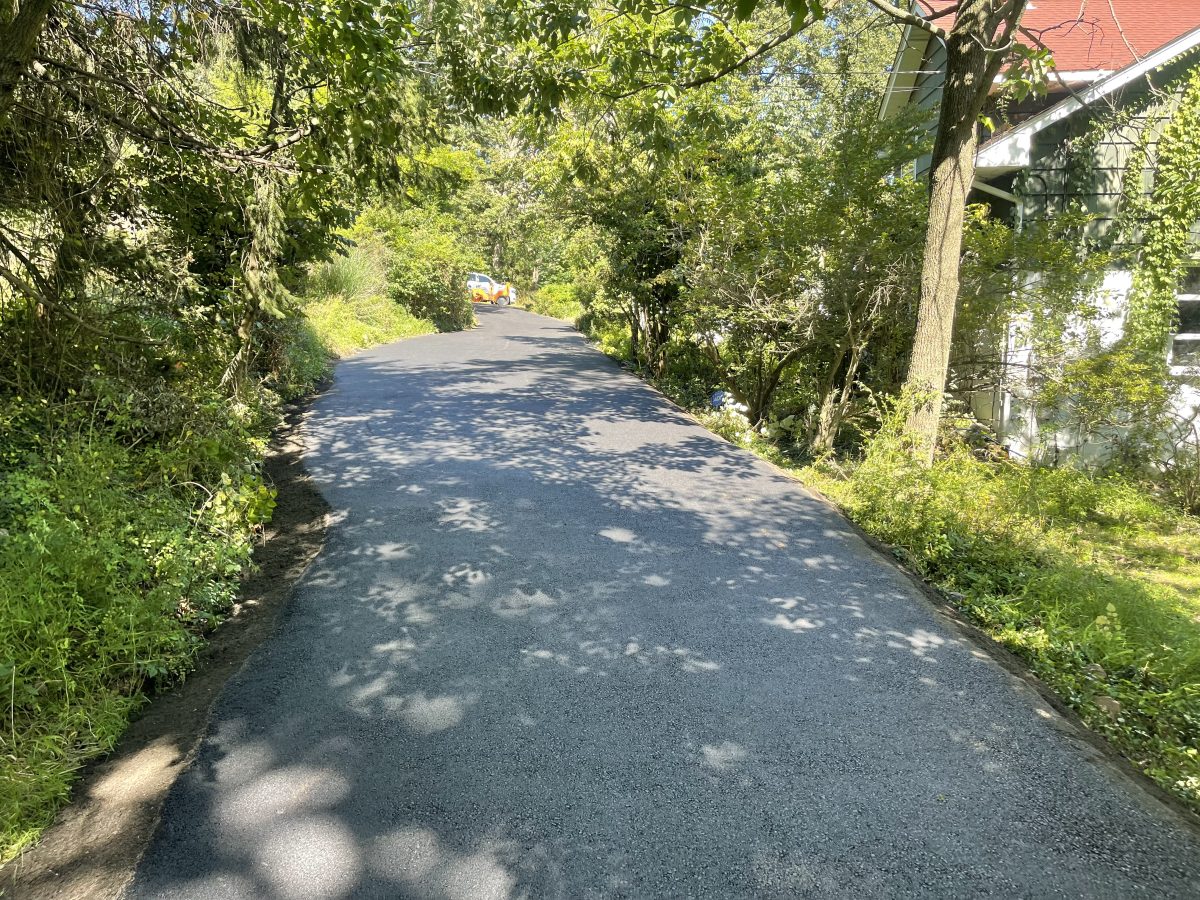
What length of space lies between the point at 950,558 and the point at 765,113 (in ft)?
57.9

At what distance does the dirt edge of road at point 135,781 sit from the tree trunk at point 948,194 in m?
5.81

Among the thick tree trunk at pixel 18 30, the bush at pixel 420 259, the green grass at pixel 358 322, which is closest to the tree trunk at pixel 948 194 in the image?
the thick tree trunk at pixel 18 30

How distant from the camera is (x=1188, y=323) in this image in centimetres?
1098

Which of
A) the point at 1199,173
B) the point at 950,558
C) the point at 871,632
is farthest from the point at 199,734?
the point at 1199,173

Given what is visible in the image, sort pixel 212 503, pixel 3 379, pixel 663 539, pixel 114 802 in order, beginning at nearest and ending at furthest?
pixel 114 802, pixel 3 379, pixel 212 503, pixel 663 539

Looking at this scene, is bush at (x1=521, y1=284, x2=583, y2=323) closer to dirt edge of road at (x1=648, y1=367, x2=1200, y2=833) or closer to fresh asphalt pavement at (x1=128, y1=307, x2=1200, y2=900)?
dirt edge of road at (x1=648, y1=367, x2=1200, y2=833)

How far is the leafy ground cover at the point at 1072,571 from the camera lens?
13.9 ft

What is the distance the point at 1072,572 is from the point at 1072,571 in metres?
0.03

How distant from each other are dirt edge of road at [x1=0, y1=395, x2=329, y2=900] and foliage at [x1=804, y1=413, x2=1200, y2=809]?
15.1ft

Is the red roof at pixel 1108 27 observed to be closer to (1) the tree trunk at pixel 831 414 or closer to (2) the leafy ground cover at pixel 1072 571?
(1) the tree trunk at pixel 831 414

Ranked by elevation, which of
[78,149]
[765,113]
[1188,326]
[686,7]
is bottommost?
[1188,326]

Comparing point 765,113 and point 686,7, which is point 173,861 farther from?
point 765,113

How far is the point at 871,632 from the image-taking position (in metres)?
5.07

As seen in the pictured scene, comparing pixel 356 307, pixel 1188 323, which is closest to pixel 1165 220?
pixel 1188 323
